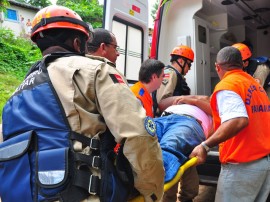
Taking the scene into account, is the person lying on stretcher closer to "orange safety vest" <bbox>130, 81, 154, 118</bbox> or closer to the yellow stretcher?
the yellow stretcher

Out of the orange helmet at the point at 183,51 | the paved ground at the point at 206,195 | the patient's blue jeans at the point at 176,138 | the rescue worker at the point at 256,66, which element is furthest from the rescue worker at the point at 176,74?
the paved ground at the point at 206,195

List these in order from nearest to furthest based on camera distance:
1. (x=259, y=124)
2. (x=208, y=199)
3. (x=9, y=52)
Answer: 1. (x=259, y=124)
2. (x=208, y=199)
3. (x=9, y=52)

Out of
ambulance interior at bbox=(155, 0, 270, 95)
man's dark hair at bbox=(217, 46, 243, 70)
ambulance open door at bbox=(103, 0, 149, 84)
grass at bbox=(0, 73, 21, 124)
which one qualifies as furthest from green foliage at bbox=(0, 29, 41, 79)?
man's dark hair at bbox=(217, 46, 243, 70)

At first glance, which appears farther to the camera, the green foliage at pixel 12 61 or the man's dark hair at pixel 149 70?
the green foliage at pixel 12 61

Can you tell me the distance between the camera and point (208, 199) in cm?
381

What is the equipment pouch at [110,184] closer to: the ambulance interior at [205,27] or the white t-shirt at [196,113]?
the white t-shirt at [196,113]

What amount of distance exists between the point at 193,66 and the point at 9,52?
11.3 meters

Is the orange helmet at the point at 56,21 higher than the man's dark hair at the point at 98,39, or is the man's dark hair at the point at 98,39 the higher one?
the man's dark hair at the point at 98,39

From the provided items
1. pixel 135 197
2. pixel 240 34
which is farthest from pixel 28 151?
pixel 240 34

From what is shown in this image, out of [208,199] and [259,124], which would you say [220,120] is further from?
[208,199]

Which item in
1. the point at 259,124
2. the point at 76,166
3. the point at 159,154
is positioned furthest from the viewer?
the point at 259,124

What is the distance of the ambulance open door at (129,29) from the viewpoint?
3270 millimetres

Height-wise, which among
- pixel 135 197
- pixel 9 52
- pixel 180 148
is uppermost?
pixel 9 52

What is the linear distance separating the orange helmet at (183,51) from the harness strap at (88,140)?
2858mm
